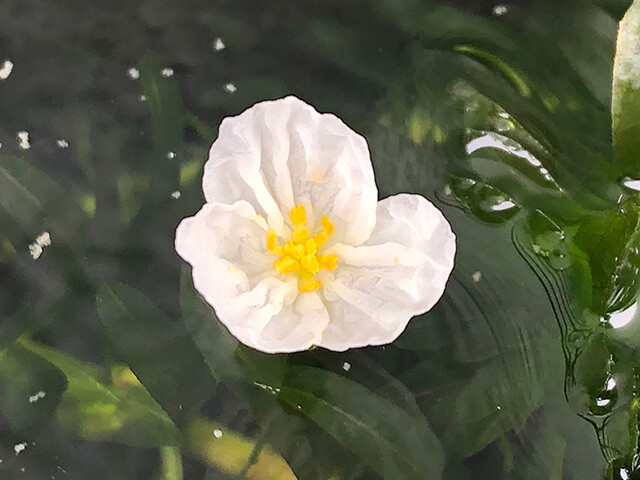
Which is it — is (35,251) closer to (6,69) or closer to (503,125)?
(6,69)

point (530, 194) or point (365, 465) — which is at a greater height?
Answer: point (530, 194)

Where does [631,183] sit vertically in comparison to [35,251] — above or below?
above

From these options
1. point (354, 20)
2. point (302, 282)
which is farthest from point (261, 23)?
point (302, 282)

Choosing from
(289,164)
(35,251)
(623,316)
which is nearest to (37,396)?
(35,251)

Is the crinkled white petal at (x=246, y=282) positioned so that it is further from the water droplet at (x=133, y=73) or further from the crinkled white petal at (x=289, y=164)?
the water droplet at (x=133, y=73)

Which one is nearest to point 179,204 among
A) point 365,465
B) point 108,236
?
point 108,236

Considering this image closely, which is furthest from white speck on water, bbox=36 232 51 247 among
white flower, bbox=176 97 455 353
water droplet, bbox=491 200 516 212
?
water droplet, bbox=491 200 516 212

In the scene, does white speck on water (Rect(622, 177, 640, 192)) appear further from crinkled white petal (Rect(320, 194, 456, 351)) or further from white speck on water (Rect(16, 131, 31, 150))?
white speck on water (Rect(16, 131, 31, 150))

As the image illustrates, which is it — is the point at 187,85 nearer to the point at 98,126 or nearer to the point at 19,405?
the point at 98,126
